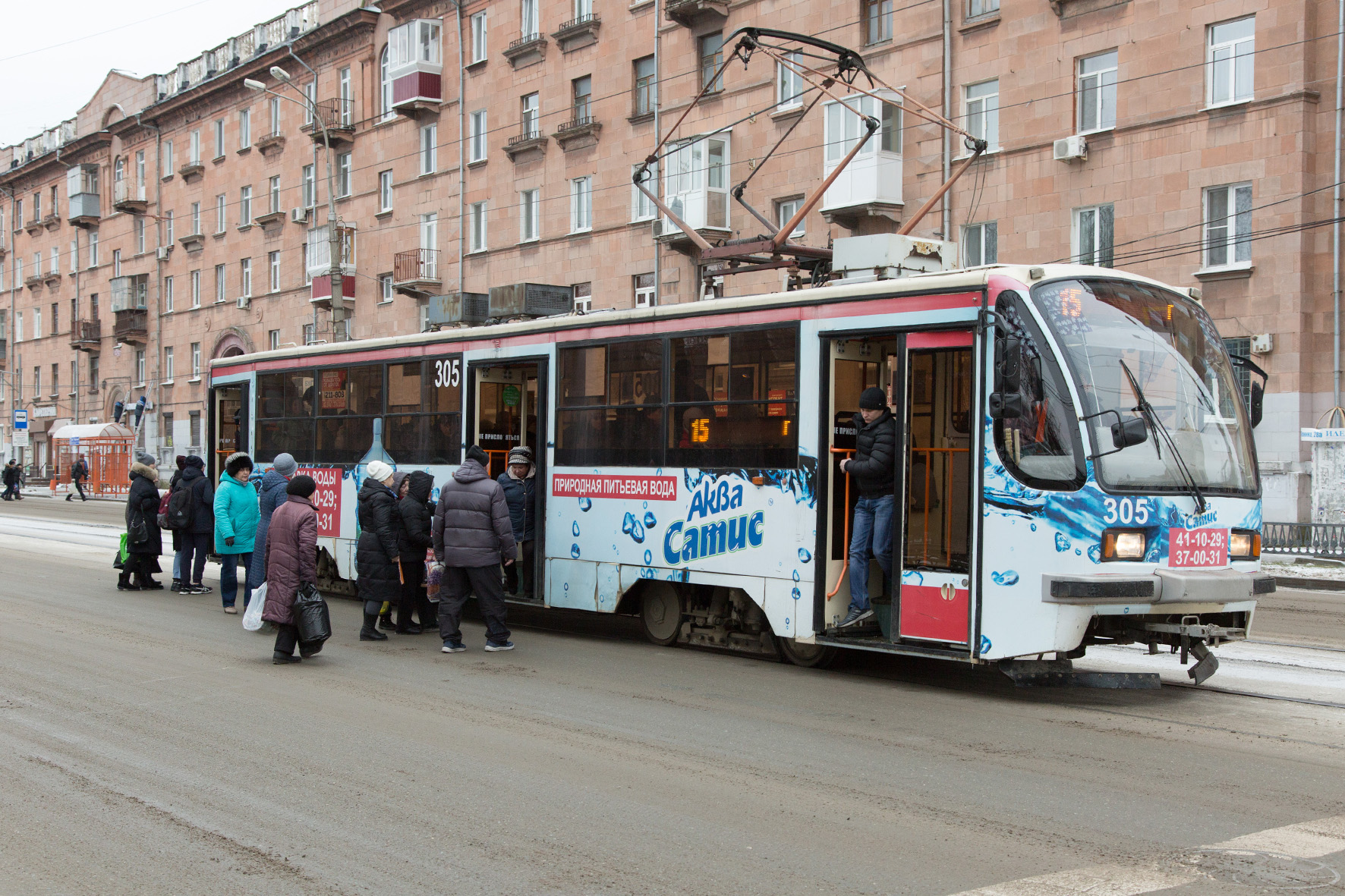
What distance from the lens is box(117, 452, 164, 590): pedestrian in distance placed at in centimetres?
1547

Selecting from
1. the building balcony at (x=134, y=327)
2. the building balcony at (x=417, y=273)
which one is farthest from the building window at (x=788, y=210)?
the building balcony at (x=134, y=327)

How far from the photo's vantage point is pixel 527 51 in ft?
119

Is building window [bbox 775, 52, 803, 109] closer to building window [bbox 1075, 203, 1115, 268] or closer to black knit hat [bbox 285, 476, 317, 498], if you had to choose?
building window [bbox 1075, 203, 1115, 268]

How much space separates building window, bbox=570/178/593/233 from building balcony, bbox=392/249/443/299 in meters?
6.29

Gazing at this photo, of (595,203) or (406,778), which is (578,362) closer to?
(406,778)

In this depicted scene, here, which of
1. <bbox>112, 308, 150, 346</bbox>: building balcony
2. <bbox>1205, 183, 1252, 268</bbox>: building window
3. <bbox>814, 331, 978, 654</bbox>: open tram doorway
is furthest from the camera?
<bbox>112, 308, 150, 346</bbox>: building balcony

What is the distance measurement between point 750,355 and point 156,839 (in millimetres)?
5901

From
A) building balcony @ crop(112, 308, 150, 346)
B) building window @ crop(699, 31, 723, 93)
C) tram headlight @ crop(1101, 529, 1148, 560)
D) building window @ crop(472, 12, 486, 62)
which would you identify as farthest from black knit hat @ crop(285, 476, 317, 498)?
building balcony @ crop(112, 308, 150, 346)

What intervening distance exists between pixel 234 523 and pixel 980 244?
Result: 17510 millimetres

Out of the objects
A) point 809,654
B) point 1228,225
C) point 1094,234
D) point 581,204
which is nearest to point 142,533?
point 809,654

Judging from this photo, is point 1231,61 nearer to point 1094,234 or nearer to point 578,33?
point 1094,234

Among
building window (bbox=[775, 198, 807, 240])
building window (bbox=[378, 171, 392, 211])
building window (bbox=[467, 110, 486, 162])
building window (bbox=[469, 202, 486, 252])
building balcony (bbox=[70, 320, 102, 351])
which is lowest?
building balcony (bbox=[70, 320, 102, 351])

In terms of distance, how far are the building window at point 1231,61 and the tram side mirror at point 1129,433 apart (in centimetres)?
1712

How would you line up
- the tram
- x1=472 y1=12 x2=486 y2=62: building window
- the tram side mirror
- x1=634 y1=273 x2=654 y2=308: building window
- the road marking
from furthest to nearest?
x1=472 y1=12 x2=486 y2=62: building window → x1=634 y1=273 x2=654 y2=308: building window → the tram → the tram side mirror → the road marking
